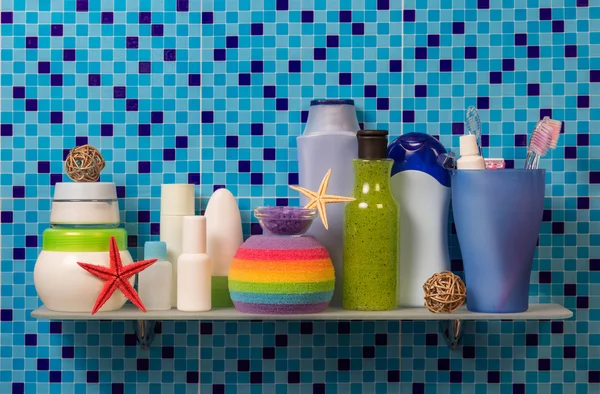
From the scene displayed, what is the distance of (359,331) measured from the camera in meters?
1.42

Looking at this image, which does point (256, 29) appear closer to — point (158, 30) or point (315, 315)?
point (158, 30)

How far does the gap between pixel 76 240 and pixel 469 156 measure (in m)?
0.65

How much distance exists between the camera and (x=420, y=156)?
1315mm

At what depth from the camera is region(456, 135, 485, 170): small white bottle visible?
126 centimetres

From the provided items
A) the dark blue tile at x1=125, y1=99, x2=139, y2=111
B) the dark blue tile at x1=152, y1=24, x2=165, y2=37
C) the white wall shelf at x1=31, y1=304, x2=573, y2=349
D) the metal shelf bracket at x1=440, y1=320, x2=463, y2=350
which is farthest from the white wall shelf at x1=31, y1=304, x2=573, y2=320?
the dark blue tile at x1=152, y1=24, x2=165, y2=37

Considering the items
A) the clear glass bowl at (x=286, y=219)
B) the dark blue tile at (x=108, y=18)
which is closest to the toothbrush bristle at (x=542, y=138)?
the clear glass bowl at (x=286, y=219)

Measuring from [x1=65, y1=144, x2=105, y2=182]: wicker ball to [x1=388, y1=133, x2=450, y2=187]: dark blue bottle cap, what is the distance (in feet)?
1.65

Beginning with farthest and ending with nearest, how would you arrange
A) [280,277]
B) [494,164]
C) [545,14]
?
1. [545,14]
2. [494,164]
3. [280,277]

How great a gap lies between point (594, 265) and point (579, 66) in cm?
36

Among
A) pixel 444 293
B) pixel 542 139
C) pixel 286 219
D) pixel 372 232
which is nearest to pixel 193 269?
pixel 286 219

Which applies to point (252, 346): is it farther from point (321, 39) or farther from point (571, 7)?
point (571, 7)

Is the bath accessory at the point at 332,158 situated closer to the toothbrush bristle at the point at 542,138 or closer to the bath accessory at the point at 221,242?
the bath accessory at the point at 221,242

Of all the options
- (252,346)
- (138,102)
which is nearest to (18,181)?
(138,102)

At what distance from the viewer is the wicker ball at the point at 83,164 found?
130 cm
